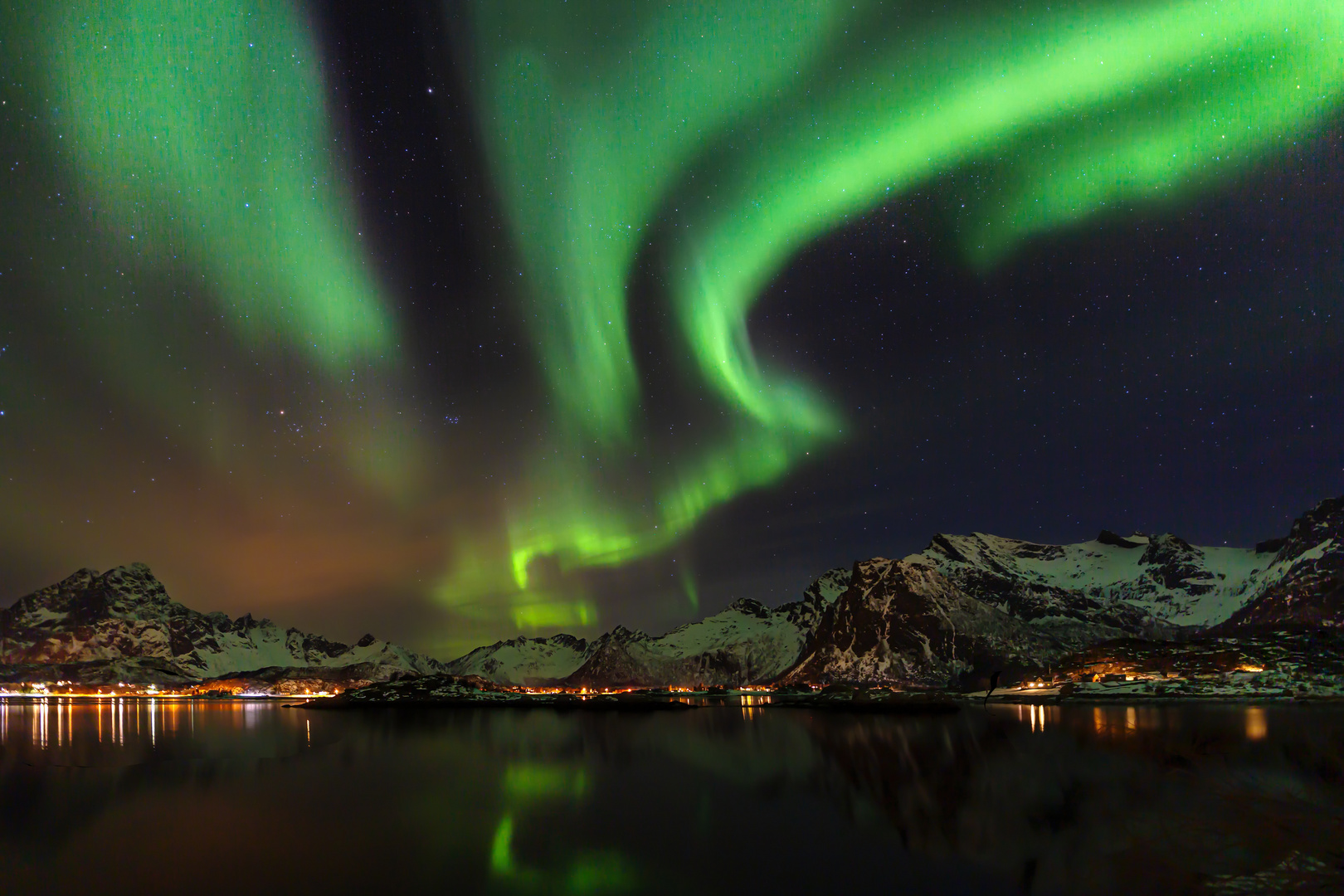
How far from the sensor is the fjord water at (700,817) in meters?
37.6

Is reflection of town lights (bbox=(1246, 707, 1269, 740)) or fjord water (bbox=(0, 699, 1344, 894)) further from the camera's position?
reflection of town lights (bbox=(1246, 707, 1269, 740))

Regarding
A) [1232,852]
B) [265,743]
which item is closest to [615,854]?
[1232,852]

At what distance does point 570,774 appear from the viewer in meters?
77.6

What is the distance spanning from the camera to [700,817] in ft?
176

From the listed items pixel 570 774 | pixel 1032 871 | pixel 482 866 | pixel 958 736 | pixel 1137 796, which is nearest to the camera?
pixel 1032 871

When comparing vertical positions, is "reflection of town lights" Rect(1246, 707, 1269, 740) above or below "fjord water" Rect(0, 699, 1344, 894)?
below

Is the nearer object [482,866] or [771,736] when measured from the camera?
[482,866]

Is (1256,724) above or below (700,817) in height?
below

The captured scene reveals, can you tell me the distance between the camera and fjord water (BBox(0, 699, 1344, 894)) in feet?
123

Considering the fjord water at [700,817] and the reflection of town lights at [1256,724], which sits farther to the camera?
the reflection of town lights at [1256,724]

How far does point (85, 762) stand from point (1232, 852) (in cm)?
11147

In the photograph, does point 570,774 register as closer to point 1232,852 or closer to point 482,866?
point 482,866

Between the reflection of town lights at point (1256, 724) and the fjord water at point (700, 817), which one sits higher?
the fjord water at point (700, 817)

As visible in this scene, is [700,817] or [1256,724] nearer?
[700,817]
